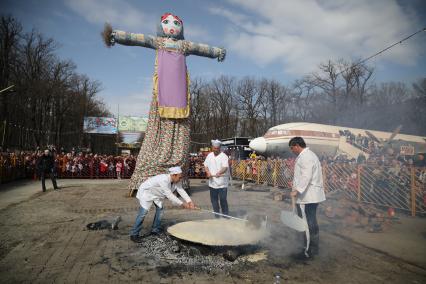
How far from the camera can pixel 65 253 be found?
15.3 feet

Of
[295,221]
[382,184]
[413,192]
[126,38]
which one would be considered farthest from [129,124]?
[295,221]

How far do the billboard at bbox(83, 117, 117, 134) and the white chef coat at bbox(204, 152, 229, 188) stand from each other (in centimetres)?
4035

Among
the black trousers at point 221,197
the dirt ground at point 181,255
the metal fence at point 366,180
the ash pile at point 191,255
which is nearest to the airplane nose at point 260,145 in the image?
the metal fence at point 366,180

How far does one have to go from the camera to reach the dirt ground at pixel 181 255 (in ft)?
12.6

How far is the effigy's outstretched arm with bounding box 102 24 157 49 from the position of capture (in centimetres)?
966

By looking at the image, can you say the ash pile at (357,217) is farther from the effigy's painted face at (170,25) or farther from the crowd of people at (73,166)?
A: the crowd of people at (73,166)

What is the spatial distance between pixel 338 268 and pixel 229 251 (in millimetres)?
1729

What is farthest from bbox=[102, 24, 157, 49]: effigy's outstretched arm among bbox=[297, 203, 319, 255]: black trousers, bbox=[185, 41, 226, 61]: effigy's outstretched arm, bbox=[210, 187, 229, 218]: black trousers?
bbox=[297, 203, 319, 255]: black trousers

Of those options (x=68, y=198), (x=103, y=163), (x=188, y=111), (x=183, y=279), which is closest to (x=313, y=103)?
(x=103, y=163)

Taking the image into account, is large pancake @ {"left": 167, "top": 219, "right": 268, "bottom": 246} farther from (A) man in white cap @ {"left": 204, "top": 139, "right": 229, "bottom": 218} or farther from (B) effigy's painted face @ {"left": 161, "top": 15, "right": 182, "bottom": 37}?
(B) effigy's painted face @ {"left": 161, "top": 15, "right": 182, "bottom": 37}

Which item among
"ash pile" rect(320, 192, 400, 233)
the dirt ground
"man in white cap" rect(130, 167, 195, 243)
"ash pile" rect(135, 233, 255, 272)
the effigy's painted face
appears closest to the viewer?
the dirt ground

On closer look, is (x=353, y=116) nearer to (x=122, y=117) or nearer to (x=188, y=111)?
(x=188, y=111)

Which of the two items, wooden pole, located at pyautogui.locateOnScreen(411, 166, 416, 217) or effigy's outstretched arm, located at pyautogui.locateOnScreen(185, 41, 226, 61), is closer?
wooden pole, located at pyautogui.locateOnScreen(411, 166, 416, 217)

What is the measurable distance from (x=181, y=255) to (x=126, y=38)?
844 centimetres
